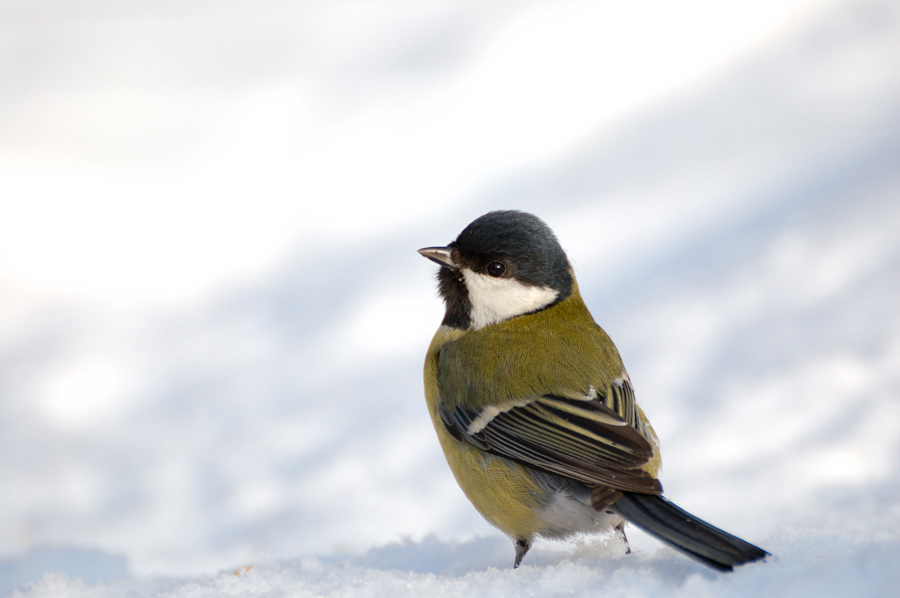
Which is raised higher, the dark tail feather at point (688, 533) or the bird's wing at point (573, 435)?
the bird's wing at point (573, 435)

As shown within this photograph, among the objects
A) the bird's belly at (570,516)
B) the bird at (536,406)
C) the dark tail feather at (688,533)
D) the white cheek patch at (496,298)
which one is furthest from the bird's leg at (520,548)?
the white cheek patch at (496,298)

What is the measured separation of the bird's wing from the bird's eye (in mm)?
507

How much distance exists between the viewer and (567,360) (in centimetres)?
229

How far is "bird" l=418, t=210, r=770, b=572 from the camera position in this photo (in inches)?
72.7

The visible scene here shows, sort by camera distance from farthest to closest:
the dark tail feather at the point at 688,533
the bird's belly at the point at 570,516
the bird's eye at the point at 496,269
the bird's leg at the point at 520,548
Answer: the bird's eye at the point at 496,269, the bird's leg at the point at 520,548, the bird's belly at the point at 570,516, the dark tail feather at the point at 688,533

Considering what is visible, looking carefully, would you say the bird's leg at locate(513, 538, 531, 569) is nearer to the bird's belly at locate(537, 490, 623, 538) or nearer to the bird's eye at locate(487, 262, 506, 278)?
the bird's belly at locate(537, 490, 623, 538)

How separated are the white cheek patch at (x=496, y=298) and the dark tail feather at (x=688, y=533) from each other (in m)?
0.90

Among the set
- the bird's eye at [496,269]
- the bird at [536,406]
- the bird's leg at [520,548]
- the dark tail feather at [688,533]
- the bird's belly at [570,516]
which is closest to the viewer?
the dark tail feather at [688,533]

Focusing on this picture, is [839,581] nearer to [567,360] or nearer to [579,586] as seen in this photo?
[579,586]

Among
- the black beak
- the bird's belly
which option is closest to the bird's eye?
the black beak

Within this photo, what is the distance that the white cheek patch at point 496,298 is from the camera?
2.56 metres

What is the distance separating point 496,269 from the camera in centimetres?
255

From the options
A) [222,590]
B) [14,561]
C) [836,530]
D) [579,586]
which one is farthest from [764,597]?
[14,561]

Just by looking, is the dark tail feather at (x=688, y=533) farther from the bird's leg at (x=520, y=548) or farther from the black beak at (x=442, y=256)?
the black beak at (x=442, y=256)
